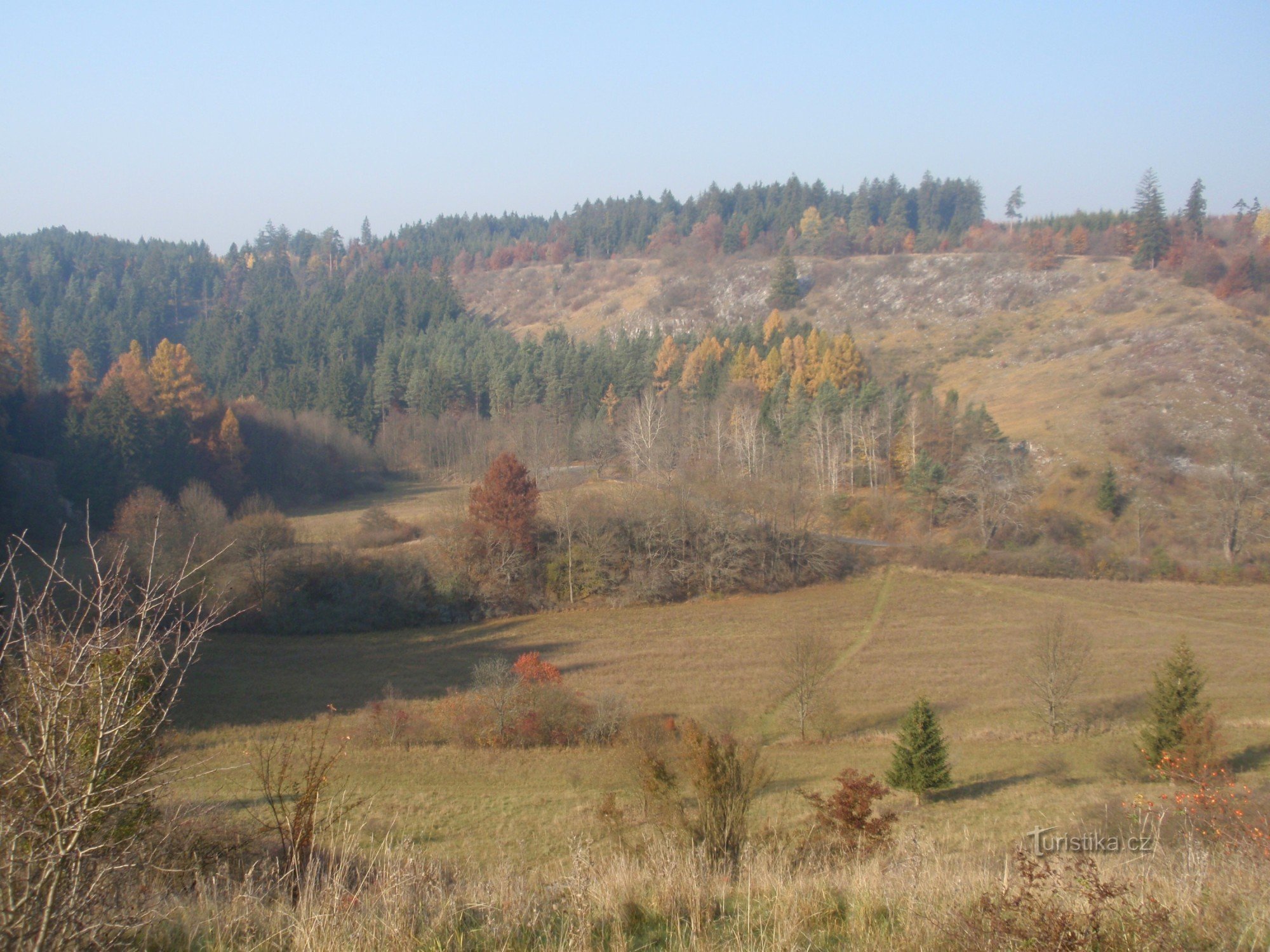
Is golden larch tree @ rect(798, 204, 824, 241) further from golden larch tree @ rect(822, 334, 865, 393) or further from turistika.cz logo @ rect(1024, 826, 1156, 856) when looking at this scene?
turistika.cz logo @ rect(1024, 826, 1156, 856)

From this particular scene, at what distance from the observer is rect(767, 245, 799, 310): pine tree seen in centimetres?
11281

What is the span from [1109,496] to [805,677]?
37910 millimetres

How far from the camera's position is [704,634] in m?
37.8

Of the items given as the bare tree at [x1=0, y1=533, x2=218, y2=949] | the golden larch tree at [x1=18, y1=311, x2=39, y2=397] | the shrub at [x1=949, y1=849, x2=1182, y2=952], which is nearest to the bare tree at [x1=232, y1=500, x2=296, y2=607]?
the golden larch tree at [x1=18, y1=311, x2=39, y2=397]

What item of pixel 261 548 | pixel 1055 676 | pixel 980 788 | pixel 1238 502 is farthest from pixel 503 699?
pixel 1238 502

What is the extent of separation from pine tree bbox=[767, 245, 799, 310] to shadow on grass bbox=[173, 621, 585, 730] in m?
85.1

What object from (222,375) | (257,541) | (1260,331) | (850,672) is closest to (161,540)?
(257,541)

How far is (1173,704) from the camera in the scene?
17906mm

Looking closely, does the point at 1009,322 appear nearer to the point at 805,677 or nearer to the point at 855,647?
the point at 855,647

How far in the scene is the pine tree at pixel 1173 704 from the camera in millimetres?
17641

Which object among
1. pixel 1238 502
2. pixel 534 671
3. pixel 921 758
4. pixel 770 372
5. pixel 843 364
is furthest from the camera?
pixel 770 372

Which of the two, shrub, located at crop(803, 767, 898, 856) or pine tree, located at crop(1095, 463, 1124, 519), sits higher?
shrub, located at crop(803, 767, 898, 856)

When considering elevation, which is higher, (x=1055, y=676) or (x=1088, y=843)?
(x=1088, y=843)

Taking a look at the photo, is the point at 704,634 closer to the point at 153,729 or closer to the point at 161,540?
the point at 161,540
